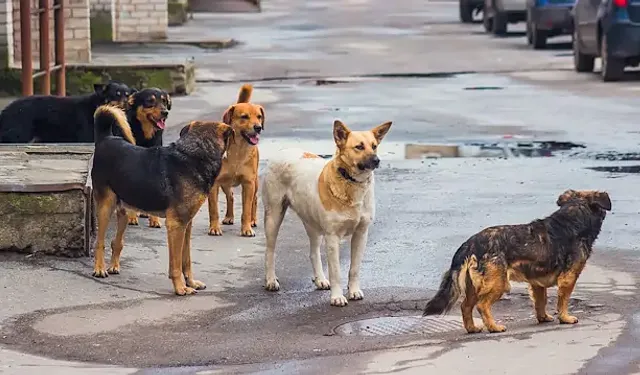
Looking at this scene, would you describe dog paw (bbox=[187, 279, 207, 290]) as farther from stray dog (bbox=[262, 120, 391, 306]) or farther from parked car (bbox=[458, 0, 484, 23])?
parked car (bbox=[458, 0, 484, 23])

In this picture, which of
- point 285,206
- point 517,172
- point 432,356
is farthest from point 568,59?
point 432,356

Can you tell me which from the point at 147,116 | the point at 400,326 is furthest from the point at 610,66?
the point at 400,326

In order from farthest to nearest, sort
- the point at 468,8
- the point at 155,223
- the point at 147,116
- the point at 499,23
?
the point at 468,8 → the point at 499,23 → the point at 147,116 → the point at 155,223

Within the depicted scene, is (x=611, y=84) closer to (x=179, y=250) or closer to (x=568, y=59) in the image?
(x=568, y=59)

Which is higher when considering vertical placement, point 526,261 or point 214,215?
point 526,261

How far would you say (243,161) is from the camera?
10.2m

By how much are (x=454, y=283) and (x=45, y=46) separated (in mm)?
9868

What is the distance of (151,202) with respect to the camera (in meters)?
8.59

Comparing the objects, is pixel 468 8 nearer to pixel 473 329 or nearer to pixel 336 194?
pixel 336 194

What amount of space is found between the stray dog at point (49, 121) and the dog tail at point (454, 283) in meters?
5.10

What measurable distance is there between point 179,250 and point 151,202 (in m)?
0.35

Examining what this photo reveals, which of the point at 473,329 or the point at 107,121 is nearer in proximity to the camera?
the point at 473,329

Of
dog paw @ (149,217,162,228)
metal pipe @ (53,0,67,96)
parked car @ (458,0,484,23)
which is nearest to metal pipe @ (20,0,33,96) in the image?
metal pipe @ (53,0,67,96)

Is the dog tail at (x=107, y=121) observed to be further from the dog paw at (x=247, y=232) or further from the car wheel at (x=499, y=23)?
the car wheel at (x=499, y=23)
